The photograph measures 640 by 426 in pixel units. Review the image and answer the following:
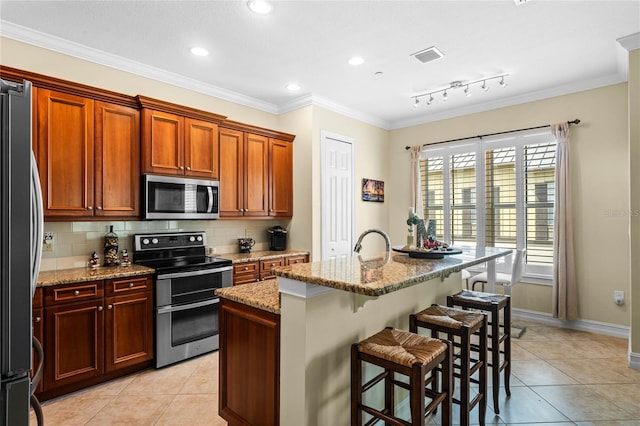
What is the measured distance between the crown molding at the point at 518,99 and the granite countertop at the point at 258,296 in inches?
160

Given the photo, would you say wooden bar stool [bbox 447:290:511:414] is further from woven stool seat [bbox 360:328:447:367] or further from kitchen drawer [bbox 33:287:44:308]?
kitchen drawer [bbox 33:287:44:308]

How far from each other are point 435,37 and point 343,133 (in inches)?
82.6

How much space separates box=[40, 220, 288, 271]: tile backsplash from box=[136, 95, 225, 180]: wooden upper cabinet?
63 cm

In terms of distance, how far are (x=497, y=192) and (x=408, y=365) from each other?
3.88m

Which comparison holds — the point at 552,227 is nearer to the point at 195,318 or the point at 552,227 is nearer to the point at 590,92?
the point at 590,92

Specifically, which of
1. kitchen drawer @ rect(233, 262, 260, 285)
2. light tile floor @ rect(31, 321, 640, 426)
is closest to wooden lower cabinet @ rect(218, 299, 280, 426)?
light tile floor @ rect(31, 321, 640, 426)

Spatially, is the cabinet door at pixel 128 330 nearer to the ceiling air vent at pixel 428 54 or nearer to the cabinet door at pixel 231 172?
the cabinet door at pixel 231 172

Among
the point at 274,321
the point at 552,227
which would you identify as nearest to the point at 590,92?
the point at 552,227

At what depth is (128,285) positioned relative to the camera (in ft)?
9.46

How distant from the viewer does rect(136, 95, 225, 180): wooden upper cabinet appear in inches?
128

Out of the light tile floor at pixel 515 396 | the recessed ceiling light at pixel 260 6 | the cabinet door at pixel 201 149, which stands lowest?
the light tile floor at pixel 515 396

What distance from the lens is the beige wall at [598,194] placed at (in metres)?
3.81

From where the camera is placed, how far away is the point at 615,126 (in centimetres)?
384

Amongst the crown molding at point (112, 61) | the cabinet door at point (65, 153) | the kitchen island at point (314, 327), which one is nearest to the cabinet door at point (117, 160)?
the cabinet door at point (65, 153)
